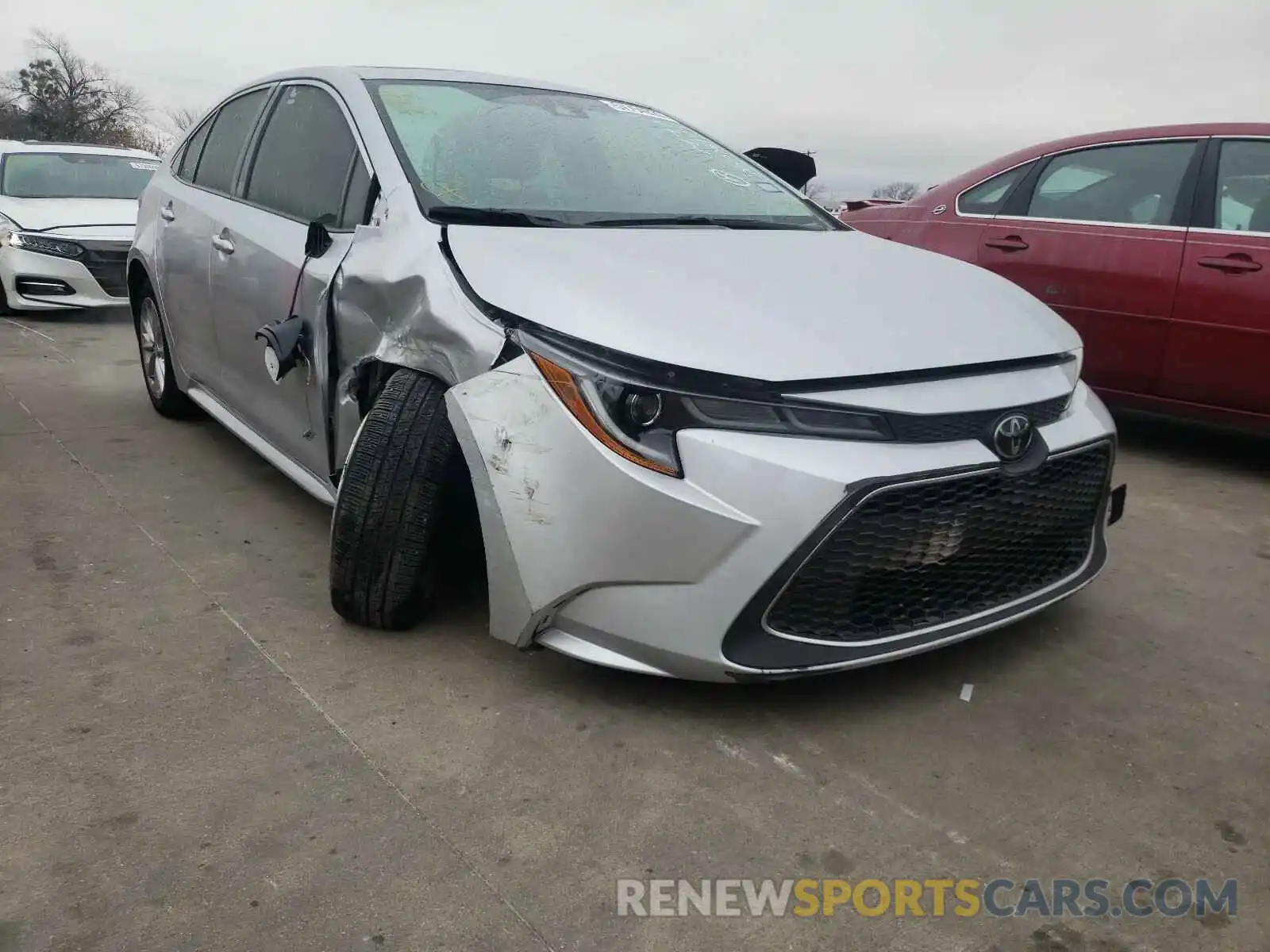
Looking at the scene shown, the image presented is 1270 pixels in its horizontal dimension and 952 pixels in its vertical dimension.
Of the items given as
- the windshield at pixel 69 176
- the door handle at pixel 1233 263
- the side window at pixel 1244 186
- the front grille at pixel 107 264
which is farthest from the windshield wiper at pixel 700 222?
the windshield at pixel 69 176

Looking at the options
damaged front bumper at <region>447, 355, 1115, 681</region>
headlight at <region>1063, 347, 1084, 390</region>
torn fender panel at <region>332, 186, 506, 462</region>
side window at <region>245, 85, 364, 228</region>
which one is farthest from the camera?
side window at <region>245, 85, 364, 228</region>

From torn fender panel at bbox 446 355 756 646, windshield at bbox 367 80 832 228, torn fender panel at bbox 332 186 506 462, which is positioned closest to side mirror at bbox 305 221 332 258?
torn fender panel at bbox 332 186 506 462

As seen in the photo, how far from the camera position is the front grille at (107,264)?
7.57 meters

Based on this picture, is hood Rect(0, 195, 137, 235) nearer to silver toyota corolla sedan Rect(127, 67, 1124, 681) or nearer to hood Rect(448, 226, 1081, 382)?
silver toyota corolla sedan Rect(127, 67, 1124, 681)

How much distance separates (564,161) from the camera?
3061mm

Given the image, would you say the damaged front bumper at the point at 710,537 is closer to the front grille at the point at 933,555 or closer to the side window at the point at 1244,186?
the front grille at the point at 933,555

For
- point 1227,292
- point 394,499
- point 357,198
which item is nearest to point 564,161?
point 357,198

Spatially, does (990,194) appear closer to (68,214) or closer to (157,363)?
(157,363)

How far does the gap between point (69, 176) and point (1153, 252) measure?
794 centimetres

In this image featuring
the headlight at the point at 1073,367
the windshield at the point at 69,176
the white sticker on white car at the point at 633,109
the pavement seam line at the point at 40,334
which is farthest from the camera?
the windshield at the point at 69,176

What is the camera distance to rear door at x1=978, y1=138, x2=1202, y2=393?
4.40m

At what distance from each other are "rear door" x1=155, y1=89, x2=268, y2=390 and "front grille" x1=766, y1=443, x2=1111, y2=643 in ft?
8.32

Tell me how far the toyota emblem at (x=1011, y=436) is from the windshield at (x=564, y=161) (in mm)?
1123

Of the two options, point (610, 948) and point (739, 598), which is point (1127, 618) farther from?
point (610, 948)
